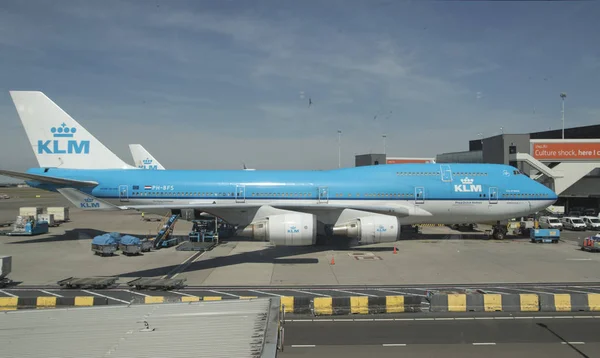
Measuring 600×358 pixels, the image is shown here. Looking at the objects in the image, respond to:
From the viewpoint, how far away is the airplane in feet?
81.0

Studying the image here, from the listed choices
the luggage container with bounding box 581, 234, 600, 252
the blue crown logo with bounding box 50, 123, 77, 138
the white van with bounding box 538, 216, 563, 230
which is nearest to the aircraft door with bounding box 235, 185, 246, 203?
the blue crown logo with bounding box 50, 123, 77, 138

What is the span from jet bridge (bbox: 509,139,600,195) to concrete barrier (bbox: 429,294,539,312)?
88.1 feet

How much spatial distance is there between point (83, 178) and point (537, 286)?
27399mm

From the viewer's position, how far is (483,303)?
42.7 ft

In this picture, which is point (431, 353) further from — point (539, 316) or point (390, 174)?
point (390, 174)

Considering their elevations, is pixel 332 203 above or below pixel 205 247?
above

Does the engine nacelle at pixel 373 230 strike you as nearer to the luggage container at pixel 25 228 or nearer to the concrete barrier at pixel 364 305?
the concrete barrier at pixel 364 305

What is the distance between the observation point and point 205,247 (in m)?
24.3

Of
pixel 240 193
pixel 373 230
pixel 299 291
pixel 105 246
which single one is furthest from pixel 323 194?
pixel 105 246

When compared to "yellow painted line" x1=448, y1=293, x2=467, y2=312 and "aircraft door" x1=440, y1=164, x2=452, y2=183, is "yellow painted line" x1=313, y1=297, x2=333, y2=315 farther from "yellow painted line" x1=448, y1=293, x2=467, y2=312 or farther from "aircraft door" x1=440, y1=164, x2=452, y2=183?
"aircraft door" x1=440, y1=164, x2=452, y2=183

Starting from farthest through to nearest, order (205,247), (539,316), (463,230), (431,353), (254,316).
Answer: (463,230)
(205,247)
(539,316)
(431,353)
(254,316)

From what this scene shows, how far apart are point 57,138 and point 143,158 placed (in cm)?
2141

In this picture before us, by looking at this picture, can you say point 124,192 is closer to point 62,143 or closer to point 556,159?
point 62,143

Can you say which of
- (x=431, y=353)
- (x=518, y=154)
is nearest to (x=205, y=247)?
(x=431, y=353)
